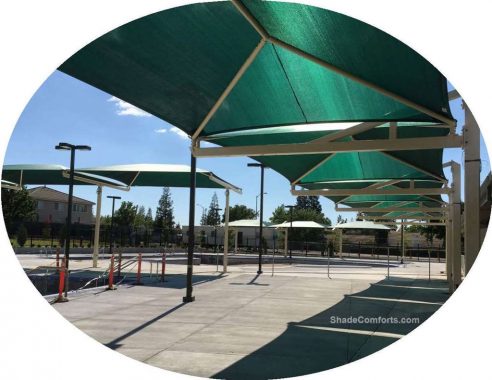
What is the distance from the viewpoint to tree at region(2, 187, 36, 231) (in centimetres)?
4206

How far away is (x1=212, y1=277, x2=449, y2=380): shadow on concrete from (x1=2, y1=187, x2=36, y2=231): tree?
36.5 m

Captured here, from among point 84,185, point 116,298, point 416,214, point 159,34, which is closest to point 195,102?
point 159,34

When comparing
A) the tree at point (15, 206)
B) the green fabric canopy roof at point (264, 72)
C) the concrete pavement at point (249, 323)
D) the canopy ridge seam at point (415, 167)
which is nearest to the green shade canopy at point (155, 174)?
the concrete pavement at point (249, 323)

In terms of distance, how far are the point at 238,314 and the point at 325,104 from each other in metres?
4.83

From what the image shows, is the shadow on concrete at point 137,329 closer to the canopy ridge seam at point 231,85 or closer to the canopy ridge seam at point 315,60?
the canopy ridge seam at point 231,85

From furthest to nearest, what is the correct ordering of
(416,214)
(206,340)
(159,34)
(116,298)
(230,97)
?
(416,214) → (116,298) → (230,97) → (206,340) → (159,34)

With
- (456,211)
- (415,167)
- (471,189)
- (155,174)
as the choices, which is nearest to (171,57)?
(471,189)

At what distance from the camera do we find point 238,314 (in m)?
10.5

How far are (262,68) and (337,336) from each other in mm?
4732

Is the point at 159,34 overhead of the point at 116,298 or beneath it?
overhead

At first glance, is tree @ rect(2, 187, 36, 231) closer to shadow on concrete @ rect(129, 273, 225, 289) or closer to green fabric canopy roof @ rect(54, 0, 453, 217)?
shadow on concrete @ rect(129, 273, 225, 289)

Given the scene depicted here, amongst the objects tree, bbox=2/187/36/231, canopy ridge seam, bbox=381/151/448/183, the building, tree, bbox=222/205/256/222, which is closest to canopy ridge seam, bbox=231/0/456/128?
canopy ridge seam, bbox=381/151/448/183

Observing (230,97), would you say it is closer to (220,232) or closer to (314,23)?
(314,23)

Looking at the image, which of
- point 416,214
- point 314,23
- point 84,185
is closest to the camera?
point 314,23
